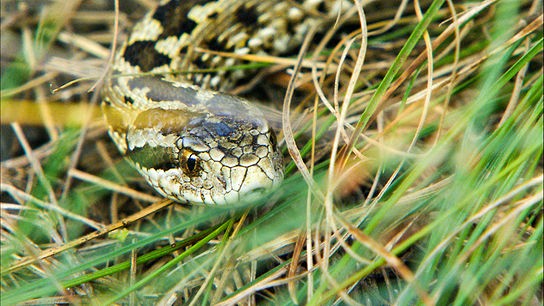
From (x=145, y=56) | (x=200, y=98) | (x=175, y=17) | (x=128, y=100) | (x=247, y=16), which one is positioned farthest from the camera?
(x=247, y=16)

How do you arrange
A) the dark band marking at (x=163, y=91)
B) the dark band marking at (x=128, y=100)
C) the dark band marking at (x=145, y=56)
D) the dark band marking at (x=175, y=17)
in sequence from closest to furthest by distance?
1. the dark band marking at (x=163, y=91)
2. the dark band marking at (x=128, y=100)
3. the dark band marking at (x=145, y=56)
4. the dark band marking at (x=175, y=17)

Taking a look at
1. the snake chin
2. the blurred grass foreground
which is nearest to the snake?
the snake chin

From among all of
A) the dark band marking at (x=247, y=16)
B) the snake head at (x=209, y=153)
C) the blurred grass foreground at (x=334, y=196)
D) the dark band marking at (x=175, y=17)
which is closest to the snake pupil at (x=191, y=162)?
the snake head at (x=209, y=153)

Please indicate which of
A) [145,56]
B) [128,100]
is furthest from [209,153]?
[145,56]

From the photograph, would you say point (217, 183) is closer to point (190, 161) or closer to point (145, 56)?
point (190, 161)

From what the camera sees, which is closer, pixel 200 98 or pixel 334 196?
pixel 334 196

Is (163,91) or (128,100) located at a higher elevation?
(128,100)

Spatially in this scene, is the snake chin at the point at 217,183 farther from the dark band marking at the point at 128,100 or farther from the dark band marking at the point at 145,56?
the dark band marking at the point at 145,56

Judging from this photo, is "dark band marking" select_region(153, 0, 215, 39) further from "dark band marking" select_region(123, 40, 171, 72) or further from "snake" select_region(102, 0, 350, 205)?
"dark band marking" select_region(123, 40, 171, 72)
